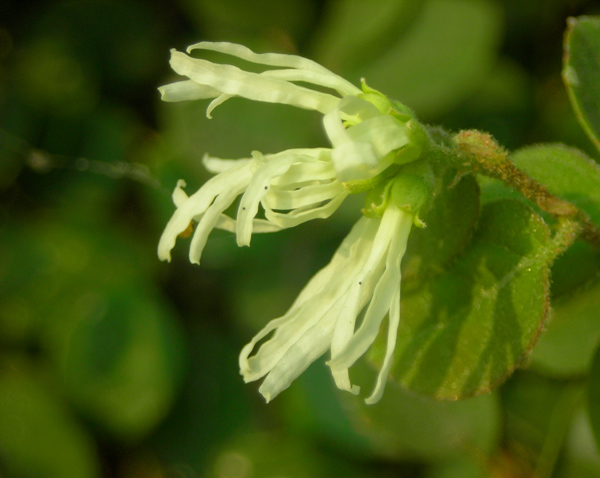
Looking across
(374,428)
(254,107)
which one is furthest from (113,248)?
(374,428)

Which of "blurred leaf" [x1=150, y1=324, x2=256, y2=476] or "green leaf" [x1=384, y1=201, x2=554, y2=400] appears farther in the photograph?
"blurred leaf" [x1=150, y1=324, x2=256, y2=476]

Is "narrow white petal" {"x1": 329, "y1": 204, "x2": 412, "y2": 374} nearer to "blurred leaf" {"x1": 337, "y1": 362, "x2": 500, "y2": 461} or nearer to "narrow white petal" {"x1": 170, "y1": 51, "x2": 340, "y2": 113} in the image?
"narrow white petal" {"x1": 170, "y1": 51, "x2": 340, "y2": 113}

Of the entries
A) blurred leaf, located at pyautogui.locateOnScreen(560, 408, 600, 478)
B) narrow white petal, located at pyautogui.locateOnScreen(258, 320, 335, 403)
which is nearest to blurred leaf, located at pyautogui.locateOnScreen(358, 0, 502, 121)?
blurred leaf, located at pyautogui.locateOnScreen(560, 408, 600, 478)

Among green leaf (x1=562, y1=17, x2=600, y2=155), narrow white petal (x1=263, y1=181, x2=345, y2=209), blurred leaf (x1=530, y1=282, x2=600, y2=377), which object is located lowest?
blurred leaf (x1=530, y1=282, x2=600, y2=377)

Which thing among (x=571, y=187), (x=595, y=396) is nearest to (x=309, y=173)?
(x=571, y=187)

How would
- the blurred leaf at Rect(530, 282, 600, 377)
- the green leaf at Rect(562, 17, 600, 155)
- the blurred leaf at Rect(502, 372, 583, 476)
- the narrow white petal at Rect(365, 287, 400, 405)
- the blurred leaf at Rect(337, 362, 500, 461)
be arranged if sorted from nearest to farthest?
1. the narrow white petal at Rect(365, 287, 400, 405)
2. the green leaf at Rect(562, 17, 600, 155)
3. the blurred leaf at Rect(530, 282, 600, 377)
4. the blurred leaf at Rect(337, 362, 500, 461)
5. the blurred leaf at Rect(502, 372, 583, 476)

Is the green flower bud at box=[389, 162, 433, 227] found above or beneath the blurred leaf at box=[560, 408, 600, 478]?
above

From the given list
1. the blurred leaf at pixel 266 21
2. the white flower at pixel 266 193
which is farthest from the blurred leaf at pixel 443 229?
the blurred leaf at pixel 266 21

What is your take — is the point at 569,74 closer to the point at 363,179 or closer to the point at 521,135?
the point at 363,179
